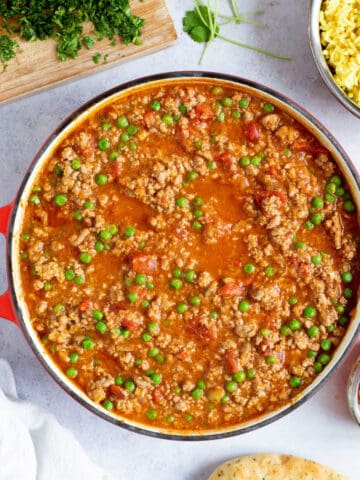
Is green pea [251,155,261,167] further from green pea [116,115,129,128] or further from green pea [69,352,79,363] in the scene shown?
green pea [69,352,79,363]

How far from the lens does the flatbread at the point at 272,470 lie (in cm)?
619

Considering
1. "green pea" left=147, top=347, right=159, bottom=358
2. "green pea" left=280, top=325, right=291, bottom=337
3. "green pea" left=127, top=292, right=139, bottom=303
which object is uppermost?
"green pea" left=127, top=292, right=139, bottom=303

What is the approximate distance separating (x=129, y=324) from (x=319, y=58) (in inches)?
106

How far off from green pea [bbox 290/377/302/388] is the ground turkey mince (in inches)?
0.5

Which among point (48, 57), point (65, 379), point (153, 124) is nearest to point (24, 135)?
point (48, 57)

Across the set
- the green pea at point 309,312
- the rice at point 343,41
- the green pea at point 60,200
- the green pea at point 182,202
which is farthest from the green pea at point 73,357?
the rice at point 343,41

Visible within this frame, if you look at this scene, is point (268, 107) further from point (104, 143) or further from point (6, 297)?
point (6, 297)

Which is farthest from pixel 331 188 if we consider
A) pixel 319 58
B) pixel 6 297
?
pixel 6 297

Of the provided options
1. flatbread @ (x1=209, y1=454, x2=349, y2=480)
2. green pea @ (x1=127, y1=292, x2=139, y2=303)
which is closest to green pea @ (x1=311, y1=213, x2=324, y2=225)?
green pea @ (x1=127, y1=292, x2=139, y2=303)

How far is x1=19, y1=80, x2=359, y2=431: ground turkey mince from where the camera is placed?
5570 millimetres

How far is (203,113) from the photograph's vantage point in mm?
5570

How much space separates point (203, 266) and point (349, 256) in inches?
46.8

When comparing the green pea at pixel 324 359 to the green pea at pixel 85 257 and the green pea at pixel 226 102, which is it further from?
the green pea at pixel 226 102

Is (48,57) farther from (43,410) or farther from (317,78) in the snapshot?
(43,410)
